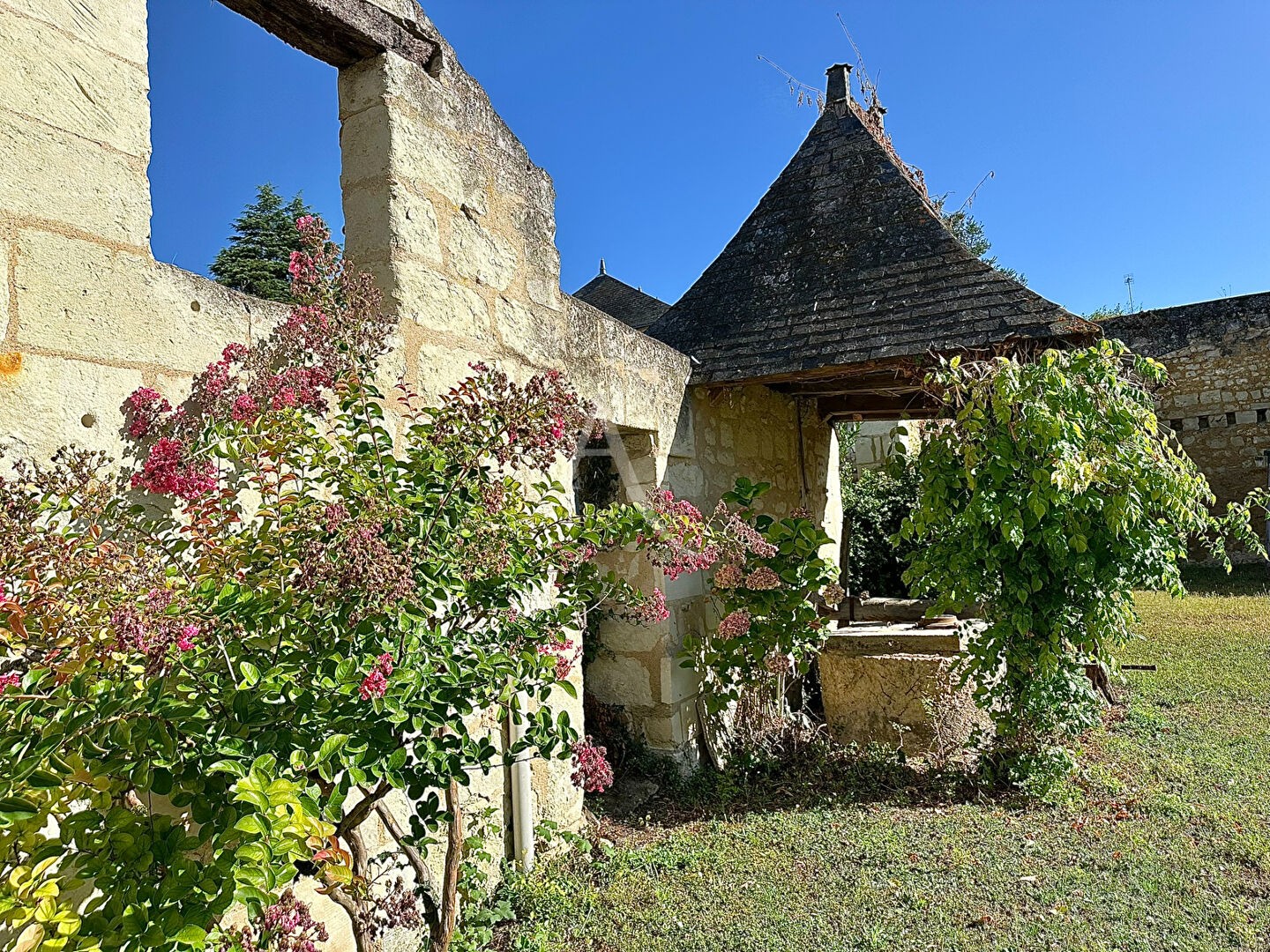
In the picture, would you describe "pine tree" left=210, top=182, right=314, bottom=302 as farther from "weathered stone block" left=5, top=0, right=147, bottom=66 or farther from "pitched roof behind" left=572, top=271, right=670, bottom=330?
"weathered stone block" left=5, top=0, right=147, bottom=66

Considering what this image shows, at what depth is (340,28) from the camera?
2752mm

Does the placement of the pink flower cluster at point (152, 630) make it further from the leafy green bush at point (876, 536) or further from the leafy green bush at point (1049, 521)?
the leafy green bush at point (876, 536)

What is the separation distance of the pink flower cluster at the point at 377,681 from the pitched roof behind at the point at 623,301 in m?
14.7

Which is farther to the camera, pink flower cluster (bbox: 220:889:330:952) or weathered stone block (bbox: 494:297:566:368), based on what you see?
weathered stone block (bbox: 494:297:566:368)

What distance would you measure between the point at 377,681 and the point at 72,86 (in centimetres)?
159

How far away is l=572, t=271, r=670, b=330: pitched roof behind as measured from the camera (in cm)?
1661

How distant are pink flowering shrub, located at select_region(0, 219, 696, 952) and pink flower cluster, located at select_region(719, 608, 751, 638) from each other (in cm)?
220

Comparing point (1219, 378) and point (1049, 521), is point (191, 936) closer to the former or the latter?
point (1049, 521)

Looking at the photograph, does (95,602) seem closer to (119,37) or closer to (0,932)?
(0,932)

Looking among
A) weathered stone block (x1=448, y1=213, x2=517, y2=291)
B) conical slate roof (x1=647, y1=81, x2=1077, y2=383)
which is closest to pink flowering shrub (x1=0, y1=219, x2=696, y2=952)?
weathered stone block (x1=448, y1=213, x2=517, y2=291)

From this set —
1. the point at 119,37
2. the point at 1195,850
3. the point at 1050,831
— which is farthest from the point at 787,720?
the point at 119,37

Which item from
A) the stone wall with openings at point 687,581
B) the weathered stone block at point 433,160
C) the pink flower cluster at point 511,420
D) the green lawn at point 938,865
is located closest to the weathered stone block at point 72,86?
the weathered stone block at point 433,160

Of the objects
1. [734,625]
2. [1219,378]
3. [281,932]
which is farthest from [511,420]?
[1219,378]

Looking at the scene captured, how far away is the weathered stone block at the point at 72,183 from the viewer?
1.88 m
